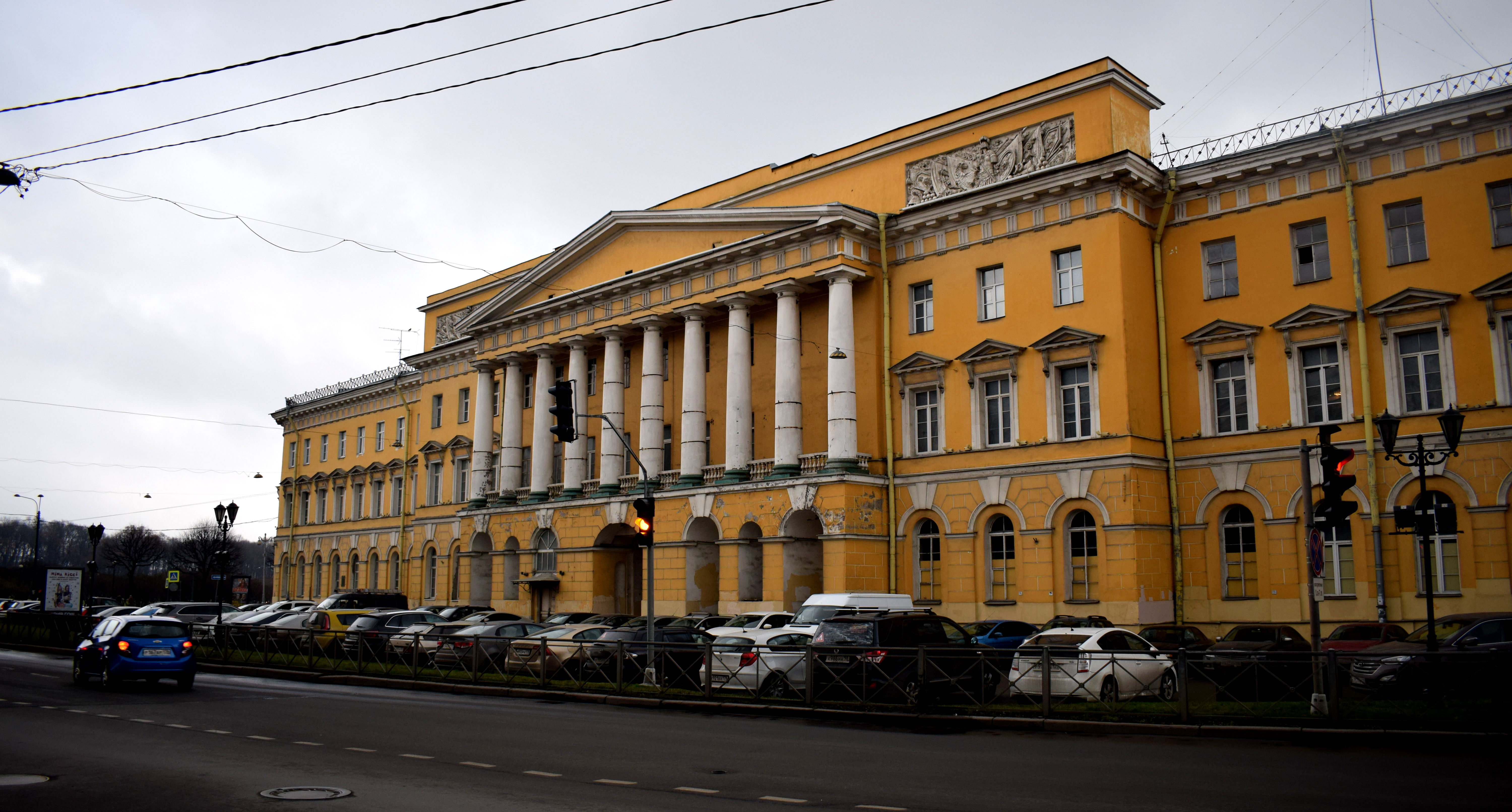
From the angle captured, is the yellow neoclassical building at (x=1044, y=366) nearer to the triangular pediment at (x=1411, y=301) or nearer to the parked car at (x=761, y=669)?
the triangular pediment at (x=1411, y=301)

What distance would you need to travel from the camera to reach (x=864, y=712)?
1847 cm

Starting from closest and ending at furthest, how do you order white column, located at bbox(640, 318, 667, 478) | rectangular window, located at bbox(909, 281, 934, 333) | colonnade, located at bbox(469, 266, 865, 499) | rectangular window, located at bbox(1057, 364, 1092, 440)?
rectangular window, located at bbox(1057, 364, 1092, 440)
colonnade, located at bbox(469, 266, 865, 499)
rectangular window, located at bbox(909, 281, 934, 333)
white column, located at bbox(640, 318, 667, 478)

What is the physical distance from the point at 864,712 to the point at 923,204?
20562 millimetres

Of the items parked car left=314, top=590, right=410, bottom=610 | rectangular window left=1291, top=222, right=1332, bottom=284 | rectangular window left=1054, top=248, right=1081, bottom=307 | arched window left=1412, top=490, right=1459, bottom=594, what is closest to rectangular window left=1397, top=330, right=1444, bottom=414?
arched window left=1412, top=490, right=1459, bottom=594

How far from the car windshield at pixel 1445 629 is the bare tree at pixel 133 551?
7977 centimetres

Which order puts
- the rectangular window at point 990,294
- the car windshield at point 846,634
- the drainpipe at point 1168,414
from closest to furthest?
1. the car windshield at point 846,634
2. the drainpipe at point 1168,414
3. the rectangular window at point 990,294

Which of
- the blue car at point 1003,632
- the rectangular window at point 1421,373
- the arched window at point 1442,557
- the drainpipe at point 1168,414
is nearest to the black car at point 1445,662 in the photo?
the arched window at point 1442,557

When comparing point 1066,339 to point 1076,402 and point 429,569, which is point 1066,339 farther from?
point 429,569

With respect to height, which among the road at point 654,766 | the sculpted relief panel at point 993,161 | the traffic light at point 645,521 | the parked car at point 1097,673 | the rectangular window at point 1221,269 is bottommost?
the road at point 654,766

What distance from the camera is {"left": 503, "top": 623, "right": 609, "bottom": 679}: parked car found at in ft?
76.5

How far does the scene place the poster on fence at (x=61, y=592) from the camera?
42.6m

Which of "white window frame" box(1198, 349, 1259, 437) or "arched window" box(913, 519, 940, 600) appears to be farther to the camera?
"arched window" box(913, 519, 940, 600)

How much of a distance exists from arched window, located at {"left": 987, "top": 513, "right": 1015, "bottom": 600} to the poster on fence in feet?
112

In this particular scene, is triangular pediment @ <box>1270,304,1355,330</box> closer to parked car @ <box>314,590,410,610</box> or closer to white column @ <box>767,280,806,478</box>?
white column @ <box>767,280,806,478</box>
